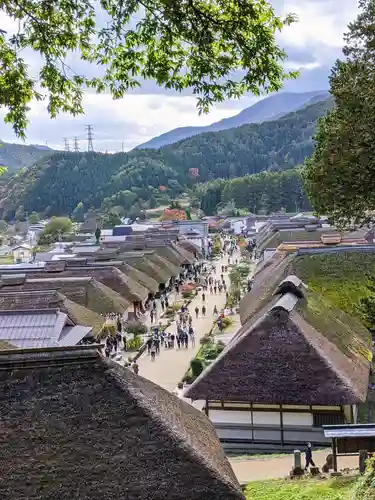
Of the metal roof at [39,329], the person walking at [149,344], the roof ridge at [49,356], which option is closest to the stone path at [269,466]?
the roof ridge at [49,356]

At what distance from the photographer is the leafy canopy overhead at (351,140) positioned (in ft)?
48.8

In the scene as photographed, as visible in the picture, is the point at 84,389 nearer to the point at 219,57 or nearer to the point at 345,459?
the point at 219,57

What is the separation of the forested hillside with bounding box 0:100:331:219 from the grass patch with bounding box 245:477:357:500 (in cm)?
14012

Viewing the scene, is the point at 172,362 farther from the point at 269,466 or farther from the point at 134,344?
the point at 269,466

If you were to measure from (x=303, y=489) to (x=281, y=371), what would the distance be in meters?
4.94

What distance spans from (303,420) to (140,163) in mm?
160173

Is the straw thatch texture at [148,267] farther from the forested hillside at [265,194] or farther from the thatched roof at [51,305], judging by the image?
the forested hillside at [265,194]

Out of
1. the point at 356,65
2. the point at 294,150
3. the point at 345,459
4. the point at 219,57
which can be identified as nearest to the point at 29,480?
the point at 219,57

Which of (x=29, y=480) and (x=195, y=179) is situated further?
(x=195, y=179)

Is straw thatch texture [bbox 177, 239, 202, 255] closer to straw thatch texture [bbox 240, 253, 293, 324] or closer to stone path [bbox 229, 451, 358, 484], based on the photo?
straw thatch texture [bbox 240, 253, 293, 324]

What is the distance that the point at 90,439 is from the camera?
370 inches

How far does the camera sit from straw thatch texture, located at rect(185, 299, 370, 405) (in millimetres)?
17047

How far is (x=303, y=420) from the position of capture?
57.6 feet

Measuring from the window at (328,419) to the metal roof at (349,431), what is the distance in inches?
105
